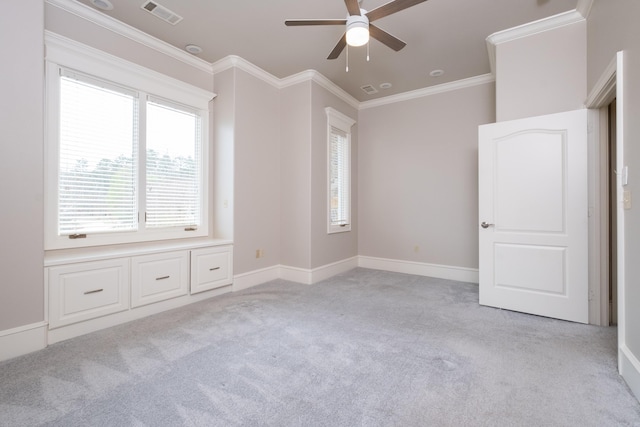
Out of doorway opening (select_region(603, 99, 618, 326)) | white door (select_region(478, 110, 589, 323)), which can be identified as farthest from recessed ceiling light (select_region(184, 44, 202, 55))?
doorway opening (select_region(603, 99, 618, 326))

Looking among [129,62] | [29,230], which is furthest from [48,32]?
[29,230]

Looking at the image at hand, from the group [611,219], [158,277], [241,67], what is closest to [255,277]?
[158,277]

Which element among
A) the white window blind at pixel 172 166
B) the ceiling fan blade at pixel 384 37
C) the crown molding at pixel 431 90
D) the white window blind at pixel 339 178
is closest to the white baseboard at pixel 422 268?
the white window blind at pixel 339 178

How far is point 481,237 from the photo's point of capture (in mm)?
3254

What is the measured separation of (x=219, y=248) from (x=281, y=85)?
2655mm

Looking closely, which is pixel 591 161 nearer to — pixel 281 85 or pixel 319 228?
pixel 319 228

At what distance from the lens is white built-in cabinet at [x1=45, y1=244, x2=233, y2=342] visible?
240 cm

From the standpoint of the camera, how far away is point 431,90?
15.2ft

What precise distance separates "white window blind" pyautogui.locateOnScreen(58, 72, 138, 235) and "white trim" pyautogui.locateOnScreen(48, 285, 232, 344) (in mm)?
878

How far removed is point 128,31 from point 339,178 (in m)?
3.31

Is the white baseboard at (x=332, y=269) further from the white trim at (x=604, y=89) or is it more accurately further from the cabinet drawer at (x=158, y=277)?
the white trim at (x=604, y=89)

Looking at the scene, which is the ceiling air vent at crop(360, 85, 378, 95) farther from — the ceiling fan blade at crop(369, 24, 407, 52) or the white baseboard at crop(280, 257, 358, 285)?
the white baseboard at crop(280, 257, 358, 285)

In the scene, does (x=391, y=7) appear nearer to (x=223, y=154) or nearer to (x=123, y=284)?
(x=223, y=154)

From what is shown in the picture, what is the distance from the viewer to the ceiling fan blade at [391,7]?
7.12ft
